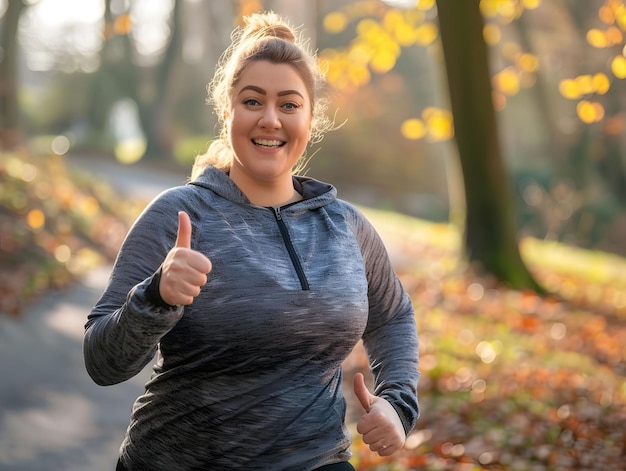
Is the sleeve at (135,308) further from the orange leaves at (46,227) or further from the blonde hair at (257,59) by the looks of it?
the orange leaves at (46,227)

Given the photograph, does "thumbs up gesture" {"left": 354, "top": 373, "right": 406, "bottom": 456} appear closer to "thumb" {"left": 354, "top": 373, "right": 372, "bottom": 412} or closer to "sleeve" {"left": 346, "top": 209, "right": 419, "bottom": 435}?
"thumb" {"left": 354, "top": 373, "right": 372, "bottom": 412}

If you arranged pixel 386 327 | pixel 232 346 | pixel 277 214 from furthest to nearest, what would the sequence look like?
pixel 386 327 < pixel 277 214 < pixel 232 346

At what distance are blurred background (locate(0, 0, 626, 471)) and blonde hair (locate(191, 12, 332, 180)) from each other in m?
0.47

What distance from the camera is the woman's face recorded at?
2.88 metres

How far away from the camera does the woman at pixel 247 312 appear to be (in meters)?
2.57

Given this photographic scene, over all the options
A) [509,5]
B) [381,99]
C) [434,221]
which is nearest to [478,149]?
Result: [509,5]

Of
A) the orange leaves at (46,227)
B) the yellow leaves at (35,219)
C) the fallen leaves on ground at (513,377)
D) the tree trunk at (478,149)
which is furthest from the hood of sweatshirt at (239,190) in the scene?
the yellow leaves at (35,219)

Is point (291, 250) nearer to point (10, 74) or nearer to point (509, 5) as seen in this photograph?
point (509, 5)

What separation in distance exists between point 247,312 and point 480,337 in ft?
24.7

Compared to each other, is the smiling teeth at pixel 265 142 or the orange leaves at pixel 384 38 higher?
the smiling teeth at pixel 265 142

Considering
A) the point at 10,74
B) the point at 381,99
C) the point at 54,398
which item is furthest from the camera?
the point at 381,99

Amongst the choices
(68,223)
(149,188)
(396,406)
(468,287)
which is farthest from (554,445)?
(149,188)

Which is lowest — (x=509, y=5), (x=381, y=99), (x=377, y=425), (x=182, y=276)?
(x=381, y=99)

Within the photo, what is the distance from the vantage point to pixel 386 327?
320 centimetres
